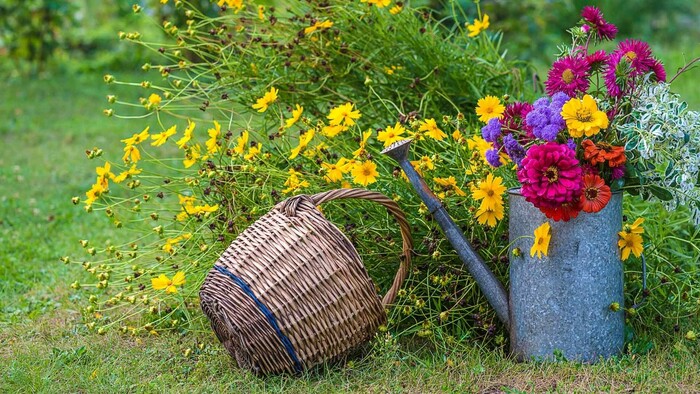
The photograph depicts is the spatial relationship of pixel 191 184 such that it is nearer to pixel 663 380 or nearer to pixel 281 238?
pixel 281 238

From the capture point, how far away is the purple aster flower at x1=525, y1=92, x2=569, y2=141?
208 centimetres

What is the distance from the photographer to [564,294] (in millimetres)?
2205

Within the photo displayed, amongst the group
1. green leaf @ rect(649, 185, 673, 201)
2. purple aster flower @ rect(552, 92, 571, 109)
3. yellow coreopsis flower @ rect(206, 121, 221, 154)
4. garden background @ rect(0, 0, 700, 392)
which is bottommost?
garden background @ rect(0, 0, 700, 392)

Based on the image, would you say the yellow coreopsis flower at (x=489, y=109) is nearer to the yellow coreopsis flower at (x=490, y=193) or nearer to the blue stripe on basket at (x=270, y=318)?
the yellow coreopsis flower at (x=490, y=193)

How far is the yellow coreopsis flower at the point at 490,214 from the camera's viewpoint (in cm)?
230

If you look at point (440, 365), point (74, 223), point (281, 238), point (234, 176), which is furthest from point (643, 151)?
point (74, 223)

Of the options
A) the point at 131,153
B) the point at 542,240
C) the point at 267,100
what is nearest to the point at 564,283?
the point at 542,240

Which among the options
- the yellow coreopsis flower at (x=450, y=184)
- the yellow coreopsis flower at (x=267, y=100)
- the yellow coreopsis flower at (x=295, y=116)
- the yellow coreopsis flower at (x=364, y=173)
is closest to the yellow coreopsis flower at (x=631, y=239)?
the yellow coreopsis flower at (x=450, y=184)

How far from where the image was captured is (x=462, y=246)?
234cm

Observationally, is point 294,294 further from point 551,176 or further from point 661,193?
point 661,193

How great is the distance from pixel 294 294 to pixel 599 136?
35.2 inches

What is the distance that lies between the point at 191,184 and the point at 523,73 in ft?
4.81

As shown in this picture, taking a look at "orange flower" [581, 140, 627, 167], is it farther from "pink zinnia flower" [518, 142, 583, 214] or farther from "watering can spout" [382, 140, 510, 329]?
"watering can spout" [382, 140, 510, 329]

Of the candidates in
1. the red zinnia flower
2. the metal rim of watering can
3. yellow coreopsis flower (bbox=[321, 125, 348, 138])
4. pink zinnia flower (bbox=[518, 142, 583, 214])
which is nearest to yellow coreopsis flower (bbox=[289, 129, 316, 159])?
yellow coreopsis flower (bbox=[321, 125, 348, 138])
